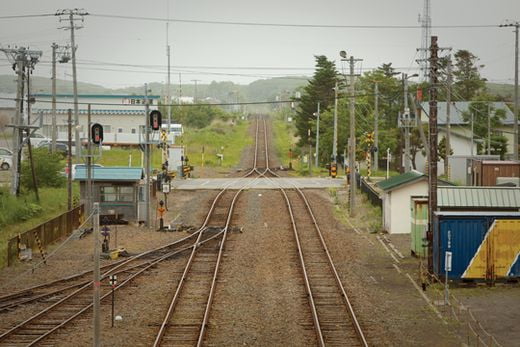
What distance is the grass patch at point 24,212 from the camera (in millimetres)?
33444

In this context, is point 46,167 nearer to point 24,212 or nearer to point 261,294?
point 24,212

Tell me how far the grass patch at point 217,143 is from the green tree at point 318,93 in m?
7.19

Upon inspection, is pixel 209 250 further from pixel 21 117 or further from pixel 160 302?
pixel 21 117

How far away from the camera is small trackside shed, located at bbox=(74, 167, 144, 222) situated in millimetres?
35344

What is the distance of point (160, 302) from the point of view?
19781 mm

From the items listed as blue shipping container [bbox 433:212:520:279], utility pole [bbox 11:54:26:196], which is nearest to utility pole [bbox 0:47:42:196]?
utility pole [bbox 11:54:26:196]

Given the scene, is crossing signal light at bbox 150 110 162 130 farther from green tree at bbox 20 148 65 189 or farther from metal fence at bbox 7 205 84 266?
green tree at bbox 20 148 65 189

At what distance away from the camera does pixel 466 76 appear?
10881 centimetres

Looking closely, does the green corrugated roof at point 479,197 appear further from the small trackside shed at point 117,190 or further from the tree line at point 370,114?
the tree line at point 370,114

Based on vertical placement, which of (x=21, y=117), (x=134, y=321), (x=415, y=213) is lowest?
(x=134, y=321)

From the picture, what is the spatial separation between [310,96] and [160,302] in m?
63.5

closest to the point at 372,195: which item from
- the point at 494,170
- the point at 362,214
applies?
the point at 362,214

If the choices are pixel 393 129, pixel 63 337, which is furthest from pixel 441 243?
pixel 393 129

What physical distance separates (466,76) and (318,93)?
3634cm
